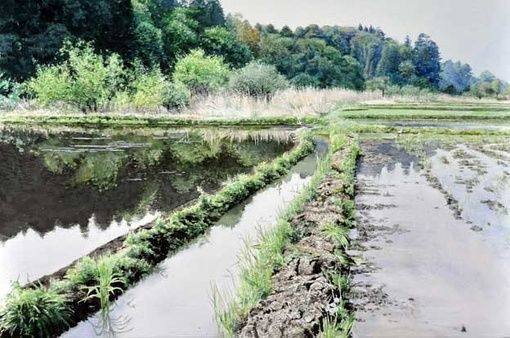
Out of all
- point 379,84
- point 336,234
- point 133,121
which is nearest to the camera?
point 336,234

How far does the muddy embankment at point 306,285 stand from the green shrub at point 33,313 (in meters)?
1.44

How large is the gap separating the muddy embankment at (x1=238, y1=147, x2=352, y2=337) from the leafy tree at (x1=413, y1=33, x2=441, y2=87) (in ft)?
207

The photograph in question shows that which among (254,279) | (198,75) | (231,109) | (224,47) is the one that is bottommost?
(254,279)

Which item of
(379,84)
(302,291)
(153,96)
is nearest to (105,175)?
(302,291)

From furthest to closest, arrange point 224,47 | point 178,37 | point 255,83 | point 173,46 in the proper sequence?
point 224,47 < point 178,37 < point 173,46 < point 255,83

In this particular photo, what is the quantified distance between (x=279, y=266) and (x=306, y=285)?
2.13 ft

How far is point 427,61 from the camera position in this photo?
2697 inches

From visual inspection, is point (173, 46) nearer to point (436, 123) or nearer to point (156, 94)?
point (156, 94)

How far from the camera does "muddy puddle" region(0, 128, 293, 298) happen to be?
22.6 feet

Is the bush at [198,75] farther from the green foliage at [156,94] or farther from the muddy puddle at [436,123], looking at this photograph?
the muddy puddle at [436,123]

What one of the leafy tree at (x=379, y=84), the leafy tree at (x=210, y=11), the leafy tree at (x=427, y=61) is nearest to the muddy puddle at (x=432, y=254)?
the leafy tree at (x=210, y=11)

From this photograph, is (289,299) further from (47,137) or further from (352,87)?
(352,87)

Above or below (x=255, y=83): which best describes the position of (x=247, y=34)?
above

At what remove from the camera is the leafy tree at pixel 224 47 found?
149 ft
